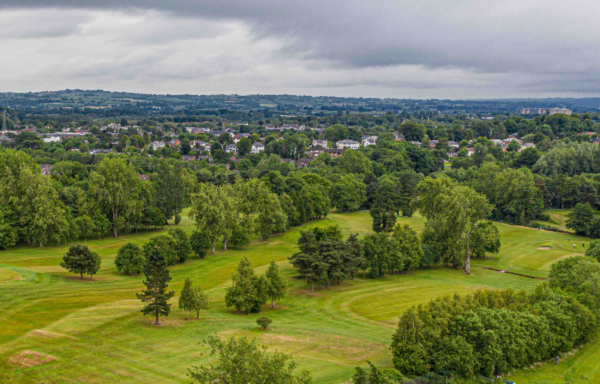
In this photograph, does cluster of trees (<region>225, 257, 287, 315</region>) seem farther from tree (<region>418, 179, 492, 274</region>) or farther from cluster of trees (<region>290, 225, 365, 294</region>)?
tree (<region>418, 179, 492, 274</region>)

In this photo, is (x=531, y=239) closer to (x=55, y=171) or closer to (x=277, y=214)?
(x=277, y=214)

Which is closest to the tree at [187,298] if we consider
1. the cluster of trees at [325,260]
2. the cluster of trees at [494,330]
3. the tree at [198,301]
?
the tree at [198,301]

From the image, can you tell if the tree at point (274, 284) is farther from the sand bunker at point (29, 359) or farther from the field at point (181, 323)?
the sand bunker at point (29, 359)

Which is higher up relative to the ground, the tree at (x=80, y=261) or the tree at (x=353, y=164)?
the tree at (x=353, y=164)

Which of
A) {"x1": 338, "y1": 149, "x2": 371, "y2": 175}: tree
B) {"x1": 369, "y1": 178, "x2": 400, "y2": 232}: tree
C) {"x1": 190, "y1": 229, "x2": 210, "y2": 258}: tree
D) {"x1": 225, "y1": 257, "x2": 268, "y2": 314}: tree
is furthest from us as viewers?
{"x1": 338, "y1": 149, "x2": 371, "y2": 175}: tree

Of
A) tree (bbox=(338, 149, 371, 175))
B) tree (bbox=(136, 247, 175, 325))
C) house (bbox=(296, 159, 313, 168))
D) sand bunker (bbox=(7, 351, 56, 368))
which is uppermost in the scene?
tree (bbox=(338, 149, 371, 175))

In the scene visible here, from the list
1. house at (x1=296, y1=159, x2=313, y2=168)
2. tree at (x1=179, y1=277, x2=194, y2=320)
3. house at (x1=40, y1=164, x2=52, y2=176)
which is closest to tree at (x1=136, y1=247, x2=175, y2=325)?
tree at (x1=179, y1=277, x2=194, y2=320)

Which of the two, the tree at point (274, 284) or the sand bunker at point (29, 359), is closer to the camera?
the sand bunker at point (29, 359)

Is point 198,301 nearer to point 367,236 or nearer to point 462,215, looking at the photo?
point 367,236
